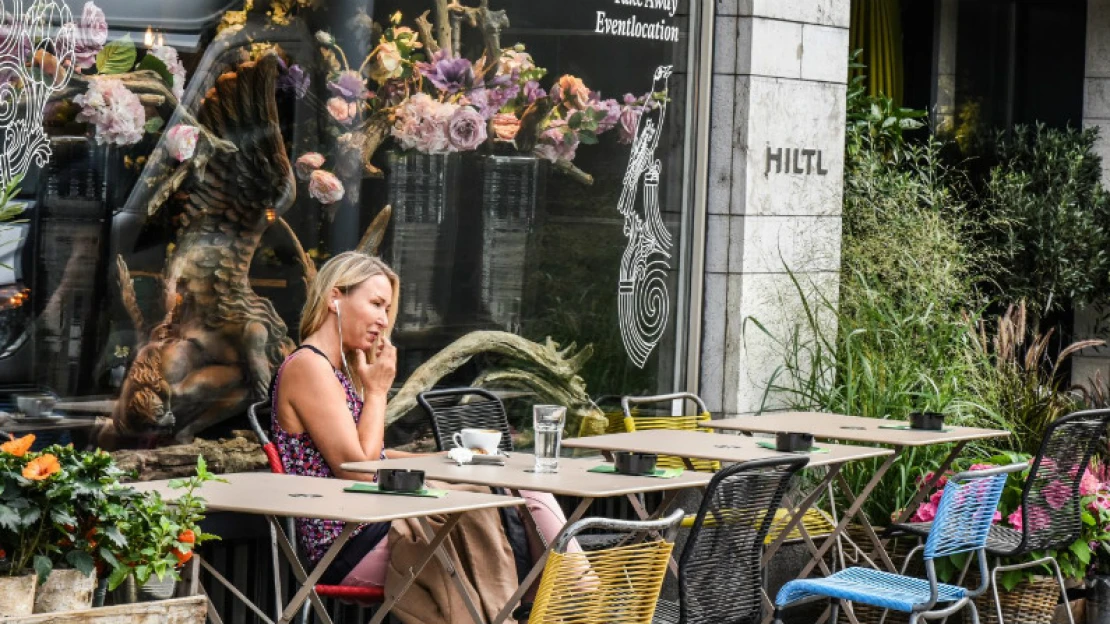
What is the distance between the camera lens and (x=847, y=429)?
8.28m

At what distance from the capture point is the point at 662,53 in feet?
32.0

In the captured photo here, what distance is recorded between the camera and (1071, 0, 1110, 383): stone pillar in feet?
46.5

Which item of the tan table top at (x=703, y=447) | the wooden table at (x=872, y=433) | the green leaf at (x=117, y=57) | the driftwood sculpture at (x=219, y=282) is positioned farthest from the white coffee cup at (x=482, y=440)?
the green leaf at (x=117, y=57)

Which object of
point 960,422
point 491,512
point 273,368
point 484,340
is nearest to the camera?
point 491,512

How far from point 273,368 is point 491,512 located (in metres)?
1.65

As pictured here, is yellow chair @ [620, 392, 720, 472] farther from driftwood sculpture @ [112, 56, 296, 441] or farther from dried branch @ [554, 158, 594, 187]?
driftwood sculpture @ [112, 56, 296, 441]

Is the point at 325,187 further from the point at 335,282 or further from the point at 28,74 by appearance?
the point at 28,74

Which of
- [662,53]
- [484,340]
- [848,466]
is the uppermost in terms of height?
[662,53]

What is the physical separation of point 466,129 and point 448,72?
280 mm

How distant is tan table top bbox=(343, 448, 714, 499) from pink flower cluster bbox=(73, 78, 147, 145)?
1.64m

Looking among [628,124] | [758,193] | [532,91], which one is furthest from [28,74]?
[758,193]

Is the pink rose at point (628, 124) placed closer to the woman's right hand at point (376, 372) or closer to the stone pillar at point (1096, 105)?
the woman's right hand at point (376, 372)

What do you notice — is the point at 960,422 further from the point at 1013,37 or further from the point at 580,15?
the point at 1013,37

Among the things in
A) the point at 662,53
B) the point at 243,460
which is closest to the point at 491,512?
the point at 243,460
